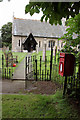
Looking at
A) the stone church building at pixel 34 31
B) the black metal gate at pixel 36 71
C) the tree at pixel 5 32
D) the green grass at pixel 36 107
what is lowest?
the green grass at pixel 36 107

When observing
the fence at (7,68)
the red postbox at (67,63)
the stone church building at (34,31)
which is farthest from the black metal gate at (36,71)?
the stone church building at (34,31)

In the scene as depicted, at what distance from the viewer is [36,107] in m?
2.27

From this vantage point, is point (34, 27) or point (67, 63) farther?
point (34, 27)

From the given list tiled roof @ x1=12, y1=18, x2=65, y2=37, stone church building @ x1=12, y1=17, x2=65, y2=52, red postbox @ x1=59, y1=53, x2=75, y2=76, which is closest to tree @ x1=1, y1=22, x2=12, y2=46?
red postbox @ x1=59, y1=53, x2=75, y2=76

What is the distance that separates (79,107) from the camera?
229 centimetres

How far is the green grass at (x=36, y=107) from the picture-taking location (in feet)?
6.68

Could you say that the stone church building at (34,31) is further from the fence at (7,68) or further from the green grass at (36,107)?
the green grass at (36,107)

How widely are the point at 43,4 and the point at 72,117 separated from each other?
2.07m

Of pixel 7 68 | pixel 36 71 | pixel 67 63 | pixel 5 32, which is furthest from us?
pixel 7 68

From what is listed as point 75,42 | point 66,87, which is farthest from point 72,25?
point 66,87

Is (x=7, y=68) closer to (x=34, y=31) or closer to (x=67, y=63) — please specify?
(x=67, y=63)

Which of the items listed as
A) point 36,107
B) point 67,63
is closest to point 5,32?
point 67,63

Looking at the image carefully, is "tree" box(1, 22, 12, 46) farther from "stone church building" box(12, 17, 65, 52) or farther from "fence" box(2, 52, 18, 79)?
"stone church building" box(12, 17, 65, 52)

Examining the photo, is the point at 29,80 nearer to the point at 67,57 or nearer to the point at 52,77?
the point at 52,77
